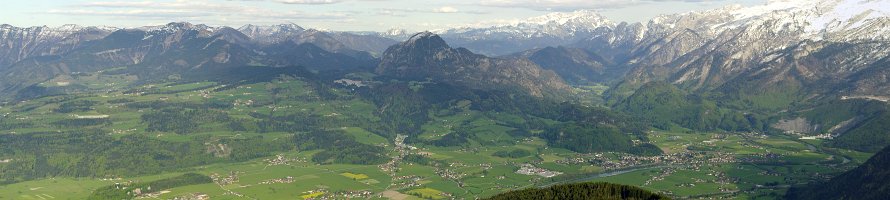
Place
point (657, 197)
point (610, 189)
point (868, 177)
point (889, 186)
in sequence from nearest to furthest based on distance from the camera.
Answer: point (657, 197), point (610, 189), point (889, 186), point (868, 177)

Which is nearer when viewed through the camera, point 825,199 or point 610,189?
point 610,189

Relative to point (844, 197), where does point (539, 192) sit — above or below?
above

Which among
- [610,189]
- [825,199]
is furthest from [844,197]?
[610,189]

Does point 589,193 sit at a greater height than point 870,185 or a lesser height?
greater

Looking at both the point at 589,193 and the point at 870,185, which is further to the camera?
the point at 870,185

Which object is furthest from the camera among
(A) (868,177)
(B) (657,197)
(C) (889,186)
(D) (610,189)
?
(A) (868,177)

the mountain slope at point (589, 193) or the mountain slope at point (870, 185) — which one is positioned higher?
the mountain slope at point (589, 193)

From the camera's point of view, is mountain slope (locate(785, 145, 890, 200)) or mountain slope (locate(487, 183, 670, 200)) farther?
mountain slope (locate(785, 145, 890, 200))

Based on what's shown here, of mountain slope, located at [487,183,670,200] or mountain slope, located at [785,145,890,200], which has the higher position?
mountain slope, located at [487,183,670,200]

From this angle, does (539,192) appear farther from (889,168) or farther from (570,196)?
(889,168)

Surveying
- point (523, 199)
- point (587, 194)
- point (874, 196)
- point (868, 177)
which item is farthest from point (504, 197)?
point (868, 177)

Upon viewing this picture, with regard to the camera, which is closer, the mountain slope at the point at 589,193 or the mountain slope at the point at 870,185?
the mountain slope at the point at 589,193
